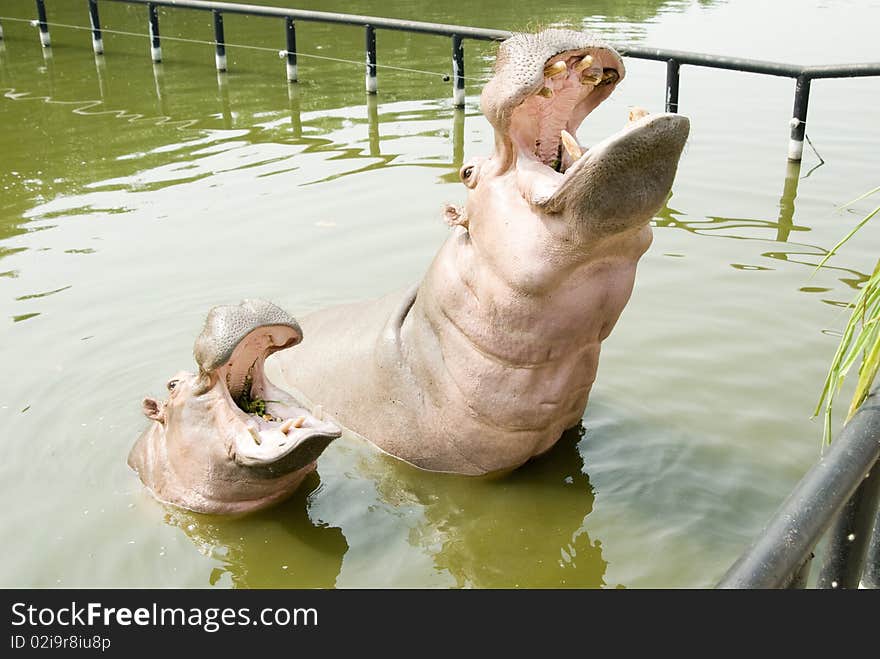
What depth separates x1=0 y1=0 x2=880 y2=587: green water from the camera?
4.21 meters

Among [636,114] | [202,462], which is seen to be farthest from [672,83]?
[202,462]

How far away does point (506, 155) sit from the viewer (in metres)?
3.91

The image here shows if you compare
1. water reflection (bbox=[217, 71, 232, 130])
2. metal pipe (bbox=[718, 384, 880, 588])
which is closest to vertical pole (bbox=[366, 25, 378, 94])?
water reflection (bbox=[217, 71, 232, 130])

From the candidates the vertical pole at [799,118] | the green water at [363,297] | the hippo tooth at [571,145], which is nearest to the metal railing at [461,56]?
the vertical pole at [799,118]

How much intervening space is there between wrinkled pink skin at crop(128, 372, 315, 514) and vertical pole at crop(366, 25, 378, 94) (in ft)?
27.7

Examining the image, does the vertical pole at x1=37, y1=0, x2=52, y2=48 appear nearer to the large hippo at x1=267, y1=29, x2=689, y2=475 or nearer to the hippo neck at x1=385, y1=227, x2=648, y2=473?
the large hippo at x1=267, y1=29, x2=689, y2=475

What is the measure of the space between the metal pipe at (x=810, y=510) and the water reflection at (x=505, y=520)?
225cm

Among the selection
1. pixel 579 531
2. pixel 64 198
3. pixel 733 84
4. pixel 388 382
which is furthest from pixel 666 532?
pixel 733 84

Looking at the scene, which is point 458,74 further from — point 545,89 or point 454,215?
point 545,89

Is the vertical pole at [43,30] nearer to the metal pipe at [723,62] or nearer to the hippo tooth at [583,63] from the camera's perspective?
the metal pipe at [723,62]

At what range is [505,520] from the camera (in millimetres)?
4320

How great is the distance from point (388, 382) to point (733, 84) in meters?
10.2

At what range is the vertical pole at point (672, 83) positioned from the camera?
32.3 feet
